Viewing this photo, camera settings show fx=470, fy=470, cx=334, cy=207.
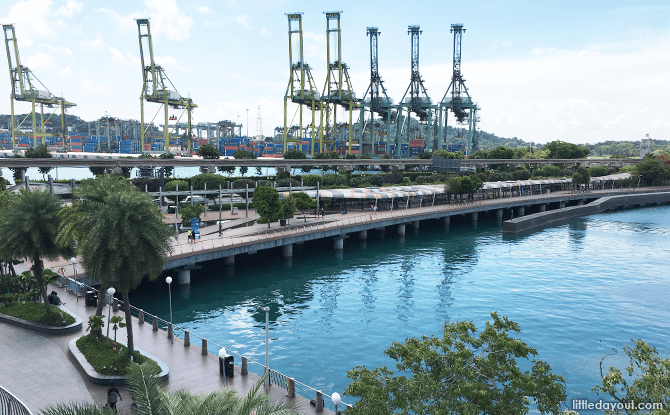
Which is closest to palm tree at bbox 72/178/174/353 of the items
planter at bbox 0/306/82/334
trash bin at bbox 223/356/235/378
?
trash bin at bbox 223/356/235/378

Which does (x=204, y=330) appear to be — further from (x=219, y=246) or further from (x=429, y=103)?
(x=429, y=103)

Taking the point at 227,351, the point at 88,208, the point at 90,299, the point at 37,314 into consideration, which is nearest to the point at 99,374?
the point at 227,351

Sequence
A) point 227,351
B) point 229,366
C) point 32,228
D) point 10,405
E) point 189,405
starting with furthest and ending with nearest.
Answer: point 32,228
point 227,351
point 229,366
point 10,405
point 189,405

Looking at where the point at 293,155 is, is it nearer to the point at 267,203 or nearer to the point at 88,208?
the point at 267,203

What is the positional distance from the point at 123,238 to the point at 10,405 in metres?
8.06

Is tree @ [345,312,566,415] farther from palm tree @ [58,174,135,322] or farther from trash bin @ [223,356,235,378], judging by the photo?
palm tree @ [58,174,135,322]

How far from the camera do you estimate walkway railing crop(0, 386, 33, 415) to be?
11.2m

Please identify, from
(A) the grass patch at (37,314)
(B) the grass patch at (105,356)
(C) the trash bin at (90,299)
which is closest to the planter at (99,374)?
(B) the grass patch at (105,356)

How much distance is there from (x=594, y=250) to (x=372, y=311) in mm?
34751

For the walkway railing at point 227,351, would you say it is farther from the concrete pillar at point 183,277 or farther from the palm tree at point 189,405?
the concrete pillar at point 183,277

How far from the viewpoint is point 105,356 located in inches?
814

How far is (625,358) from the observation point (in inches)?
1056

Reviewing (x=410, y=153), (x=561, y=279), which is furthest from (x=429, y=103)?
(x=561, y=279)

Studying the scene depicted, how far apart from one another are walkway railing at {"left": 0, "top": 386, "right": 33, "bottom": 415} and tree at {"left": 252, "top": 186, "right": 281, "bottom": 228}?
38.2 meters
